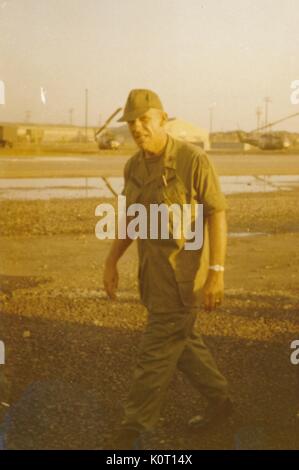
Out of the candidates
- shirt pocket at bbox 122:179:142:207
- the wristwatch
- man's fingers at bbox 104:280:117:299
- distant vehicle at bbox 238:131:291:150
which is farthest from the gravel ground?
distant vehicle at bbox 238:131:291:150

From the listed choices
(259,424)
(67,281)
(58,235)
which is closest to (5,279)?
(67,281)

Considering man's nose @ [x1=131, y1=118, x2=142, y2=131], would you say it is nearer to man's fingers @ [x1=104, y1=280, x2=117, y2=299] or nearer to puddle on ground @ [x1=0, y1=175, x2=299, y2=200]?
man's fingers @ [x1=104, y1=280, x2=117, y2=299]

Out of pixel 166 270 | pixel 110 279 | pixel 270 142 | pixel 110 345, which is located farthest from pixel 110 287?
pixel 270 142

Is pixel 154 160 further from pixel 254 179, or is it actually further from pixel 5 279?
pixel 254 179

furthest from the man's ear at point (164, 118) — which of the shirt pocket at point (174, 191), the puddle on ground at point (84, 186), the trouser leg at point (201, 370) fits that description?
the puddle on ground at point (84, 186)

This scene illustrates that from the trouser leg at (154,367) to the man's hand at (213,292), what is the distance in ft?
0.43

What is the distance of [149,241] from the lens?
3164 millimetres

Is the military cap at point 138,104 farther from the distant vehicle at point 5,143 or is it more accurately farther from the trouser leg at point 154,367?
the distant vehicle at point 5,143

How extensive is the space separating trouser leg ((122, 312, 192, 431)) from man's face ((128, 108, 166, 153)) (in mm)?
740

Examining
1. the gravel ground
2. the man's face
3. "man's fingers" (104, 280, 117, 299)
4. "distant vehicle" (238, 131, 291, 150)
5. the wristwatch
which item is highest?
the man's face

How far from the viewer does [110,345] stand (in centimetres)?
438

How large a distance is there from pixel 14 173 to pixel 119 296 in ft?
41.1

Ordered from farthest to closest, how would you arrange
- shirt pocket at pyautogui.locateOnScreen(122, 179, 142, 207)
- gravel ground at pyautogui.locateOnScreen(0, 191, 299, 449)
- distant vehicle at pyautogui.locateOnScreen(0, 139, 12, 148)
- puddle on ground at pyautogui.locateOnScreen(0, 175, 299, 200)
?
distant vehicle at pyautogui.locateOnScreen(0, 139, 12, 148) < puddle on ground at pyautogui.locateOnScreen(0, 175, 299, 200) < gravel ground at pyautogui.locateOnScreen(0, 191, 299, 449) < shirt pocket at pyautogui.locateOnScreen(122, 179, 142, 207)

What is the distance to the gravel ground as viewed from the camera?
10.9ft
